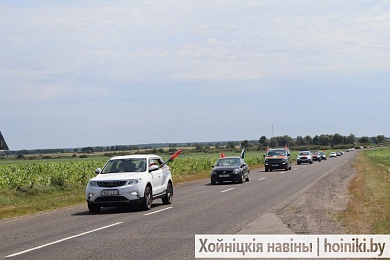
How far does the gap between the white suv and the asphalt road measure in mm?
440

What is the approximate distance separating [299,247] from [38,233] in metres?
6.54

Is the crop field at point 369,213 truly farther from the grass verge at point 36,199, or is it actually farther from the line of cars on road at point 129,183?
the grass verge at point 36,199

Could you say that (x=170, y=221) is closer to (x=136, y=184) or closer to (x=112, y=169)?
(x=136, y=184)

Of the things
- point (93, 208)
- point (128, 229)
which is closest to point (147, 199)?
point (93, 208)

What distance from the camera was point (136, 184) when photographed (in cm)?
1922

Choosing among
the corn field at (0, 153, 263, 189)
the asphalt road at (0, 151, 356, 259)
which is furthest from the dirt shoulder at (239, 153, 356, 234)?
the corn field at (0, 153, 263, 189)

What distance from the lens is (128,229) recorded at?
14734mm

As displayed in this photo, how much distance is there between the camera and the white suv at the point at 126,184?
62.6 ft

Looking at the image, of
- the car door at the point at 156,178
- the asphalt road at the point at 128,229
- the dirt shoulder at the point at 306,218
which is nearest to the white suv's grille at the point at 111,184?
the asphalt road at the point at 128,229

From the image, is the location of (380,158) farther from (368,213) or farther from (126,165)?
(368,213)

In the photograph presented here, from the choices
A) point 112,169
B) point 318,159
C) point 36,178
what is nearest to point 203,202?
point 112,169

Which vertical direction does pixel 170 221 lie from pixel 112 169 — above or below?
below

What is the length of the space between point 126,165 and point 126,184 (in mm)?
1485

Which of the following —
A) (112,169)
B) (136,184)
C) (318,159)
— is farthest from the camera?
(318,159)
